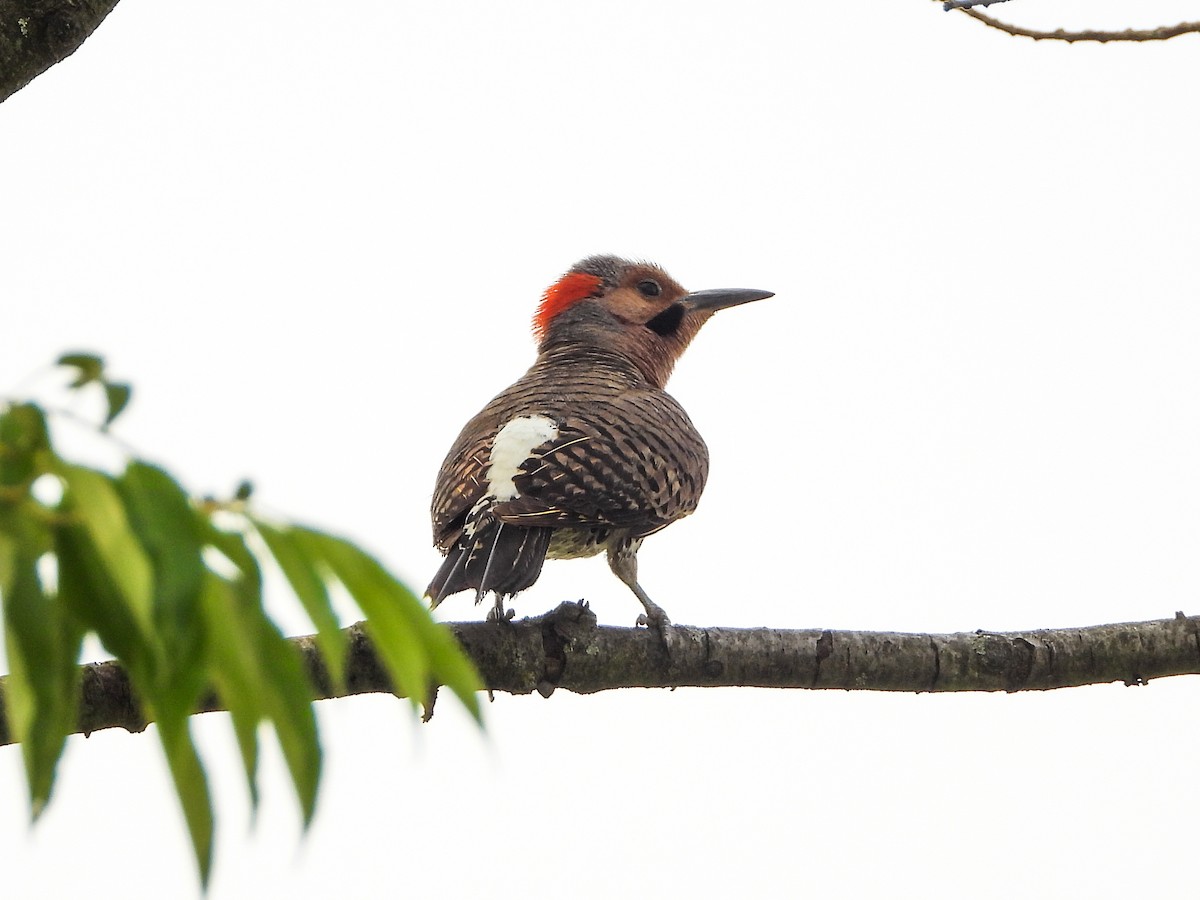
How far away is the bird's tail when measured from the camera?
198 inches

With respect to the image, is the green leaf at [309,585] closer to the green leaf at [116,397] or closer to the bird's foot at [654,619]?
the green leaf at [116,397]

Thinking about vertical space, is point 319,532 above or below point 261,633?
above

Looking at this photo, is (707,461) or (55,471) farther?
(707,461)

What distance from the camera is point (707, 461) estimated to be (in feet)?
21.7

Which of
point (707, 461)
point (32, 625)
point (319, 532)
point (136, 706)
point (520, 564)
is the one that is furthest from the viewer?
point (707, 461)

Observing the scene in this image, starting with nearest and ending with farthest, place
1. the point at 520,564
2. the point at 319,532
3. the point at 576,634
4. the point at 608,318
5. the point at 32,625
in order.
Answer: the point at 32,625 < the point at 319,532 < the point at 576,634 < the point at 520,564 < the point at 608,318

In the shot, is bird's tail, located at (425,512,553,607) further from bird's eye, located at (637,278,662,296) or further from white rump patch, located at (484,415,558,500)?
bird's eye, located at (637,278,662,296)

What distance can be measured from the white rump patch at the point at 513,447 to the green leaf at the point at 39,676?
393cm

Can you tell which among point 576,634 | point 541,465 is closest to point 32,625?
point 576,634

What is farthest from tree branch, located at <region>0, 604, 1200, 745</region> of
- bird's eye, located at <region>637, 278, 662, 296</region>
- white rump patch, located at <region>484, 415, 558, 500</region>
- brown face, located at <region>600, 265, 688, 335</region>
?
bird's eye, located at <region>637, 278, 662, 296</region>

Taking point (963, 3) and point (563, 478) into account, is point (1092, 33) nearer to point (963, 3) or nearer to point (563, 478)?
point (963, 3)

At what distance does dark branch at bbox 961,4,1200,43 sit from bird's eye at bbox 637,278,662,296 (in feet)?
16.5

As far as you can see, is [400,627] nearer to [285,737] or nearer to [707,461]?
[285,737]

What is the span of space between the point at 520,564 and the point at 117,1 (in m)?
2.30
